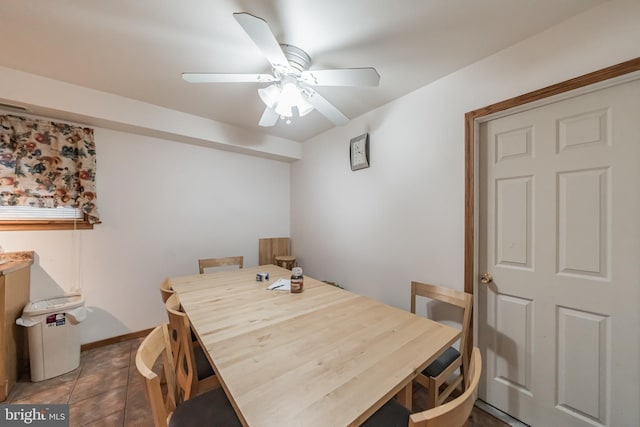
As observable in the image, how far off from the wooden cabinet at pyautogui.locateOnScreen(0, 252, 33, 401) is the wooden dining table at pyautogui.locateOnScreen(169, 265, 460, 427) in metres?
1.27

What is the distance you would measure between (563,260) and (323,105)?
1773 mm

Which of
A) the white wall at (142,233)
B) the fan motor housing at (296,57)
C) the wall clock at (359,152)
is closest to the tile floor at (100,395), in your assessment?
the white wall at (142,233)

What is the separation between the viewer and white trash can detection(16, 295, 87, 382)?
6.03ft

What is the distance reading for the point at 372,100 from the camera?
2.22 m

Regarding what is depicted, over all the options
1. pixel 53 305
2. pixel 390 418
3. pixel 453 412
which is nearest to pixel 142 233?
pixel 53 305

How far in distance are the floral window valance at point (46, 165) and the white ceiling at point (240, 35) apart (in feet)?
1.61

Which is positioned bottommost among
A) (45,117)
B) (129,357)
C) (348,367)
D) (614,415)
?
(129,357)

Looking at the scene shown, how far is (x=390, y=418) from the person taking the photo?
0.98 m

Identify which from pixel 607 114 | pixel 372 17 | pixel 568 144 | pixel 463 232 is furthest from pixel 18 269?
pixel 607 114

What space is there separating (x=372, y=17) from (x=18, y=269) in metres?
3.10

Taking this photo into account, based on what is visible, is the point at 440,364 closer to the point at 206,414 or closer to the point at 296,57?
the point at 206,414

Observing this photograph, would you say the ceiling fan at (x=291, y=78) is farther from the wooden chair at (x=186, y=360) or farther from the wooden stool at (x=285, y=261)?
the wooden stool at (x=285, y=261)

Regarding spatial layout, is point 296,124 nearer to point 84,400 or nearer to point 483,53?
point 483,53

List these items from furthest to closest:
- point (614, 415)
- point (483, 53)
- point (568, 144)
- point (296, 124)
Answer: point (296, 124) → point (483, 53) → point (568, 144) → point (614, 415)
